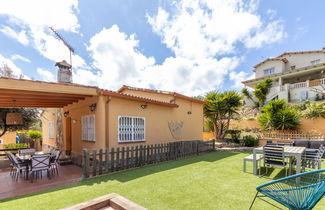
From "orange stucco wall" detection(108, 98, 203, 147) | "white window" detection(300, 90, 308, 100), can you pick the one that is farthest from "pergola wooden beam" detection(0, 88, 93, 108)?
"white window" detection(300, 90, 308, 100)

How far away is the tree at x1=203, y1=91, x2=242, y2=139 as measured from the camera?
1472cm

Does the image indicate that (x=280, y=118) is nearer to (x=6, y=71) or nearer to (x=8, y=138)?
(x=6, y=71)

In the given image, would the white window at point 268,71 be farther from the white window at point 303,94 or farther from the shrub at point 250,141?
the shrub at point 250,141

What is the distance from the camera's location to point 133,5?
37.7ft

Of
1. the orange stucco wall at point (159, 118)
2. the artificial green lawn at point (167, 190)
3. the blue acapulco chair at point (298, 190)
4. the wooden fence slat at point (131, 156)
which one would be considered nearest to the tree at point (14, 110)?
the wooden fence slat at point (131, 156)

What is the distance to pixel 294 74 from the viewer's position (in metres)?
23.1

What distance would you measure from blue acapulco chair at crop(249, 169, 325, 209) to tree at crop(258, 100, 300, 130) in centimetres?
1308

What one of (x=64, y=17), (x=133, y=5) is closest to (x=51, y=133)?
(x=64, y=17)

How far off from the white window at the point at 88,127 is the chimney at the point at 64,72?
438cm

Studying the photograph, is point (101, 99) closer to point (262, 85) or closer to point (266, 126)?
point (266, 126)

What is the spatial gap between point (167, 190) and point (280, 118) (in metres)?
13.5

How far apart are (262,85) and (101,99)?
948 inches

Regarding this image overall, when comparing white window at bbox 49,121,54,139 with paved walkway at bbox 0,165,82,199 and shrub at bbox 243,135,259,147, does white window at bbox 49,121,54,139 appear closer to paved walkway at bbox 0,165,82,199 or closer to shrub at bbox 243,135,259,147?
paved walkway at bbox 0,165,82,199

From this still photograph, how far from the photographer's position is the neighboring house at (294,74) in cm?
2077
